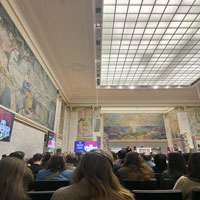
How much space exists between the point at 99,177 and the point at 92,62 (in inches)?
390

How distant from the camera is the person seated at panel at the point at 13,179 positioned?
1428 millimetres

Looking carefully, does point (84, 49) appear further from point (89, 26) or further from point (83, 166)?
point (83, 166)

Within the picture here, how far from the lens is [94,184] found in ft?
4.04

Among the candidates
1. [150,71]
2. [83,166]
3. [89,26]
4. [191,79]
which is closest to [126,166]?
[83,166]

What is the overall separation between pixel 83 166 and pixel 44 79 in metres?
9.42

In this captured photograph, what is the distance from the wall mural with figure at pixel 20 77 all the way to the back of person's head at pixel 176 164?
18.0ft

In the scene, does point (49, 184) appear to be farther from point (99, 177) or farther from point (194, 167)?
point (194, 167)

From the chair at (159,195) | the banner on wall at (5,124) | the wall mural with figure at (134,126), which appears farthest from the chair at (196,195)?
the wall mural with figure at (134,126)

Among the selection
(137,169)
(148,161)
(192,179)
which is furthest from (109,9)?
(192,179)

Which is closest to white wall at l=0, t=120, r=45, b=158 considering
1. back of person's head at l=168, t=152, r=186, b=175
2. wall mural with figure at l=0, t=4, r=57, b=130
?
wall mural with figure at l=0, t=4, r=57, b=130

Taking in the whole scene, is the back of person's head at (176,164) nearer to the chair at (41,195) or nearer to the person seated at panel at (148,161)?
the person seated at panel at (148,161)

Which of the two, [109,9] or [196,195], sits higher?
[109,9]

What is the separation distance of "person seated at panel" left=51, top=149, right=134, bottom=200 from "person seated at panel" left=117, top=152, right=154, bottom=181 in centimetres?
183

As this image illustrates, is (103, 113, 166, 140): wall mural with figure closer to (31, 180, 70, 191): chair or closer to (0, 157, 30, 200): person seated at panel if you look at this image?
(31, 180, 70, 191): chair
